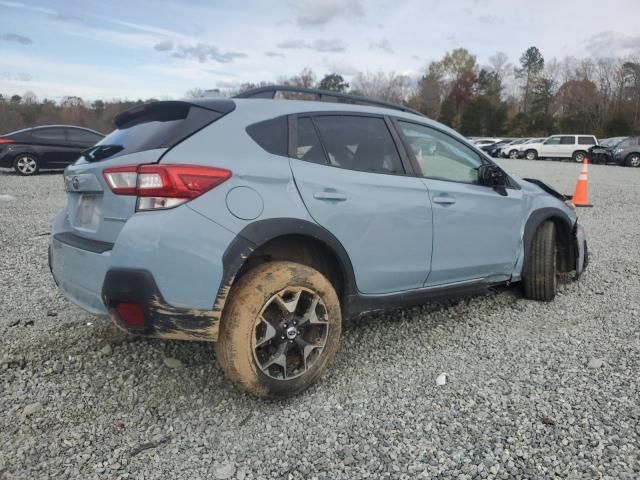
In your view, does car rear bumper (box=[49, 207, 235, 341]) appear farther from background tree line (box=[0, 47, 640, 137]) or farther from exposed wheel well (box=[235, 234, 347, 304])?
background tree line (box=[0, 47, 640, 137])

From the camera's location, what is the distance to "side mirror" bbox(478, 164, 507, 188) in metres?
3.62

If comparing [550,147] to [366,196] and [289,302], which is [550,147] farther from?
[289,302]

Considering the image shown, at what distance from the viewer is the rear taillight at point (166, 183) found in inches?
89.2

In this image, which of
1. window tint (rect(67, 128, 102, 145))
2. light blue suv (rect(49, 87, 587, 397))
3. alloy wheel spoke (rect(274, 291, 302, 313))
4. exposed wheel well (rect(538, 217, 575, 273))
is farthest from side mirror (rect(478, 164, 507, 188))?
window tint (rect(67, 128, 102, 145))

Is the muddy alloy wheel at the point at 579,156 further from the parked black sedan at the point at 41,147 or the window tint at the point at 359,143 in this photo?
the window tint at the point at 359,143

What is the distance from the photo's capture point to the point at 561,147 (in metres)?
29.7

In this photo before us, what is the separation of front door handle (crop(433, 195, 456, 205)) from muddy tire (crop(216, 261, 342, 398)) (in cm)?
103

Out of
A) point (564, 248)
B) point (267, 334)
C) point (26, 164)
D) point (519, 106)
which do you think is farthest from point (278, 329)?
point (519, 106)

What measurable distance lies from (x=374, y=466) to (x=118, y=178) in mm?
1822

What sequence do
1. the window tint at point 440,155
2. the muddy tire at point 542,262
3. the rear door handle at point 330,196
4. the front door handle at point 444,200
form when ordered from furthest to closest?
the muddy tire at point 542,262 < the window tint at point 440,155 < the front door handle at point 444,200 < the rear door handle at point 330,196

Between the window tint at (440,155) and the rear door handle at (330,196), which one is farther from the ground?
the window tint at (440,155)

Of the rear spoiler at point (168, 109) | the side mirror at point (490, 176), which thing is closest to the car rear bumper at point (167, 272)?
the rear spoiler at point (168, 109)

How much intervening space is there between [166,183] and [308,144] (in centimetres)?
87

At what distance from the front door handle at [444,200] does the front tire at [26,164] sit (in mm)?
13719
